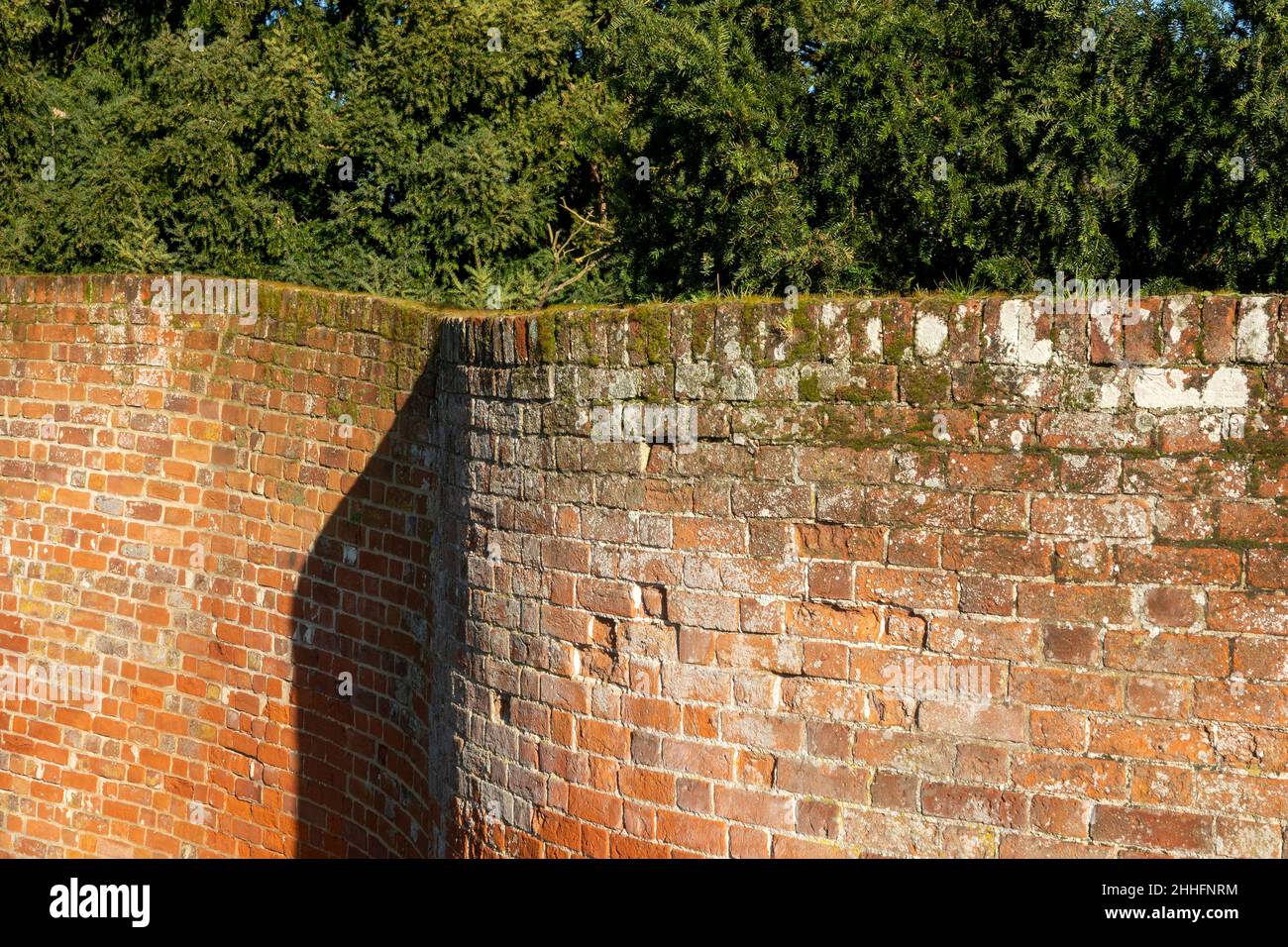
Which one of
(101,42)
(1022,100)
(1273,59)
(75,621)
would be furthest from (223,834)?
(101,42)

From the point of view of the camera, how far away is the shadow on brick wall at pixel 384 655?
5555 mm

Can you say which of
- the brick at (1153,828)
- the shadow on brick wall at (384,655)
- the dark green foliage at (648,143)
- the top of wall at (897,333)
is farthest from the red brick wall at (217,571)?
the brick at (1153,828)

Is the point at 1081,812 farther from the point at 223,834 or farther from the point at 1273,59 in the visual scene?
the point at 223,834

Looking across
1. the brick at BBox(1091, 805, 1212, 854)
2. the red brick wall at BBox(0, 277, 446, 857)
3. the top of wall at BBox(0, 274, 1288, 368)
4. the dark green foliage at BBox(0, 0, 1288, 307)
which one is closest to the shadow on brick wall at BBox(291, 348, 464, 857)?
the red brick wall at BBox(0, 277, 446, 857)

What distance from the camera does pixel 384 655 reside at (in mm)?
6301

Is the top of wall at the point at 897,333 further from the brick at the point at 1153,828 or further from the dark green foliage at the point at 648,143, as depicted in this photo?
the dark green foliage at the point at 648,143

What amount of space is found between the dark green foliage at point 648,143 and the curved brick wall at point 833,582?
8.30ft

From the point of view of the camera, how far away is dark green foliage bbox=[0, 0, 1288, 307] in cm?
625

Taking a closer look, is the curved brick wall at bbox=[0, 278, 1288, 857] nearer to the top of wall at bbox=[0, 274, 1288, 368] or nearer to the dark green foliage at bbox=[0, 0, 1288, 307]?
the top of wall at bbox=[0, 274, 1288, 368]

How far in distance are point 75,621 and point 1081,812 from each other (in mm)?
6783

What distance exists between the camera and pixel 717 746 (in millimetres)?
4180

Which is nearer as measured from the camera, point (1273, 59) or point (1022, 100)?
point (1273, 59)

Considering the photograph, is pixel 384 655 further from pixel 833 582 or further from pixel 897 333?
pixel 897 333
